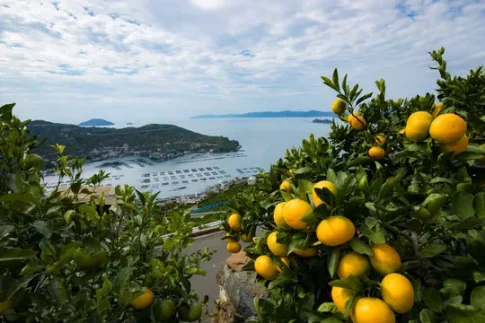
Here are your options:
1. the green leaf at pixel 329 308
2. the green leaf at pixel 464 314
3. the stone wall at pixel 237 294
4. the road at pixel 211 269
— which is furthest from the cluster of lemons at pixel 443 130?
the road at pixel 211 269

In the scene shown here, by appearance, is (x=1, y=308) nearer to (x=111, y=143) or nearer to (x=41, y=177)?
(x=41, y=177)

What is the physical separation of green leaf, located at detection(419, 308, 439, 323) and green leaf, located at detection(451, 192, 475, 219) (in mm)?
306

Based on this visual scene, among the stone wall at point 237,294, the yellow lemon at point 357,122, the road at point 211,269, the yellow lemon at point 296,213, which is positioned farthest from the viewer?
the road at point 211,269

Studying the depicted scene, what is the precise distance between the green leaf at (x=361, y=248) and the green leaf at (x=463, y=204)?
298mm

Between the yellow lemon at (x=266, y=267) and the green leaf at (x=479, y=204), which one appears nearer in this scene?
the green leaf at (x=479, y=204)

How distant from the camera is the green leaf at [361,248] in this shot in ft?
2.85

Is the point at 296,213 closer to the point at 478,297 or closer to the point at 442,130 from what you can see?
the point at 478,297

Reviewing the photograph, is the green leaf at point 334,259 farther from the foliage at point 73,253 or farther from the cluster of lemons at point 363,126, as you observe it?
the cluster of lemons at point 363,126

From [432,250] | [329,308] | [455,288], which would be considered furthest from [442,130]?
[329,308]

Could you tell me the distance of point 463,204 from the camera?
35.2 inches

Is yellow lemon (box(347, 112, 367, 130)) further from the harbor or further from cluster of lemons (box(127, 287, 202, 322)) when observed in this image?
the harbor

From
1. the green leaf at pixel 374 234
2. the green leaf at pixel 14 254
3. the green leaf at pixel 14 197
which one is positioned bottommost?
the green leaf at pixel 374 234

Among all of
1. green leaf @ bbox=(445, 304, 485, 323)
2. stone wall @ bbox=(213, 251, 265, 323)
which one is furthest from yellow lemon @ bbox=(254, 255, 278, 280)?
stone wall @ bbox=(213, 251, 265, 323)

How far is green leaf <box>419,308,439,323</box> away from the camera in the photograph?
2.71 ft
